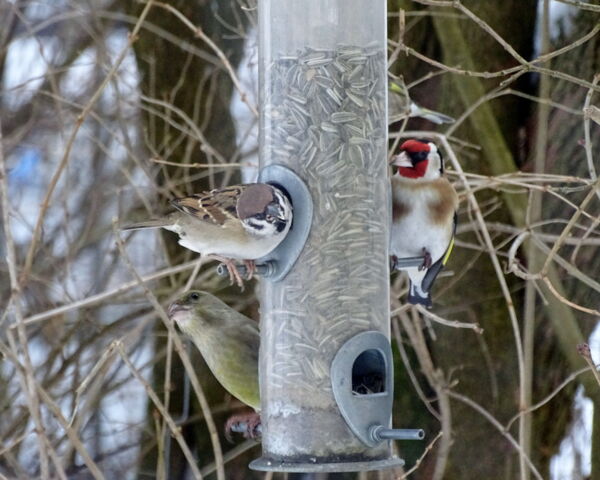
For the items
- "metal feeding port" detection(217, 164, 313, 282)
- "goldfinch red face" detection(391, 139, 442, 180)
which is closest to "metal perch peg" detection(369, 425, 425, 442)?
"metal feeding port" detection(217, 164, 313, 282)

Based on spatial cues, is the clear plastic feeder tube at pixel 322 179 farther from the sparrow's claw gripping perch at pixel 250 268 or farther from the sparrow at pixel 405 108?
the sparrow at pixel 405 108

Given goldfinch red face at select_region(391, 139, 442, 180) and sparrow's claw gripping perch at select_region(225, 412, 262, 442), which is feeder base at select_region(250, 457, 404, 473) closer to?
sparrow's claw gripping perch at select_region(225, 412, 262, 442)

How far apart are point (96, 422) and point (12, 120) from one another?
224 centimetres

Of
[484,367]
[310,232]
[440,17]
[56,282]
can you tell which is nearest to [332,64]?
[310,232]

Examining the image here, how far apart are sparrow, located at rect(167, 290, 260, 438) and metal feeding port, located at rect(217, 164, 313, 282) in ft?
2.27

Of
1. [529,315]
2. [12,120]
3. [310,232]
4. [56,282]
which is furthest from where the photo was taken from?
[12,120]

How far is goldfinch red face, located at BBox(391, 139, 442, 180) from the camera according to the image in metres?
4.58

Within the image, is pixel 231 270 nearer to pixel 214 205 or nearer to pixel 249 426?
pixel 214 205

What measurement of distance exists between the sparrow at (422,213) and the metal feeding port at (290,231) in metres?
0.60

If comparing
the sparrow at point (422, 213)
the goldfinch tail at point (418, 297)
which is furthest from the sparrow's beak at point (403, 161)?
the goldfinch tail at point (418, 297)

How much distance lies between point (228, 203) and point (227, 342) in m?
0.79

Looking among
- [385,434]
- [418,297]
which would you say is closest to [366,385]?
[385,434]

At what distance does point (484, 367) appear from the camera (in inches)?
263

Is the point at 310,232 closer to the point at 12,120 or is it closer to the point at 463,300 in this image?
the point at 463,300
